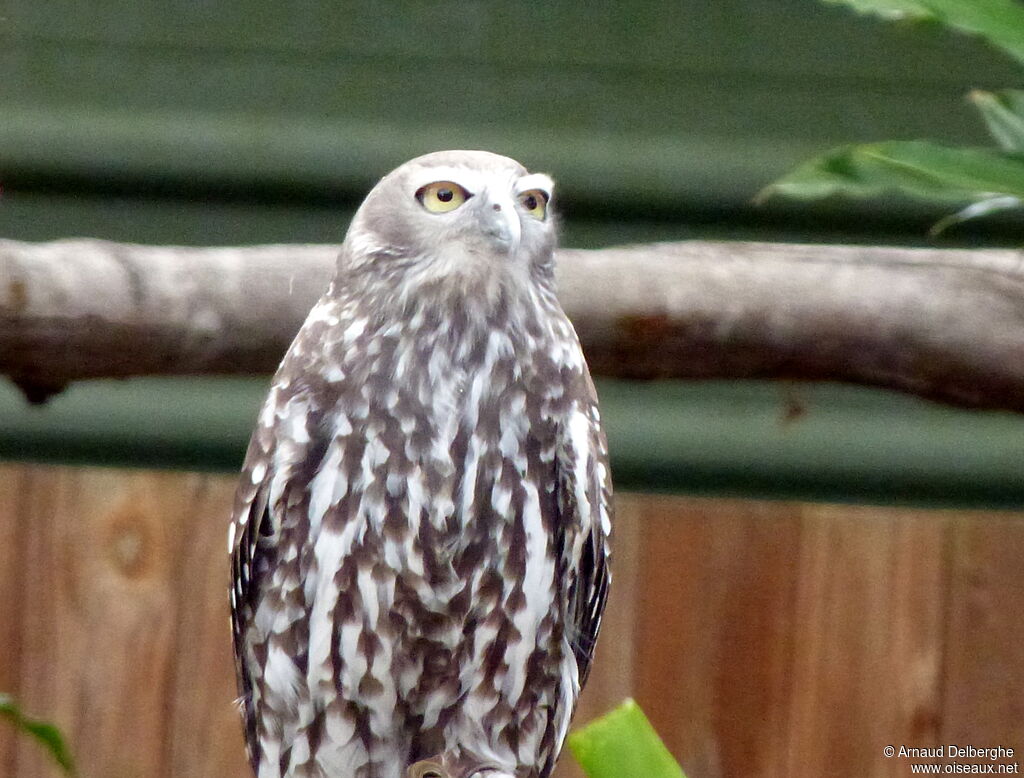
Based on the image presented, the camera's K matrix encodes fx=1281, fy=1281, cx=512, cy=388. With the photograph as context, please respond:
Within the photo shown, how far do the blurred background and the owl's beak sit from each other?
992 mm

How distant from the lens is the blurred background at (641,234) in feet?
8.53

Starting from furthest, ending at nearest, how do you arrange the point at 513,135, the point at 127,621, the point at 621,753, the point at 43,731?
the point at 513,135 → the point at 127,621 → the point at 43,731 → the point at 621,753

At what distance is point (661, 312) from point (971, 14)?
2.02 feet

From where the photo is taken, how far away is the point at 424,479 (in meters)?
1.74

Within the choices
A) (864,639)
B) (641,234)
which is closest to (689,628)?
(864,639)

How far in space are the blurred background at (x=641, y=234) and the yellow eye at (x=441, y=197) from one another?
1.01 meters

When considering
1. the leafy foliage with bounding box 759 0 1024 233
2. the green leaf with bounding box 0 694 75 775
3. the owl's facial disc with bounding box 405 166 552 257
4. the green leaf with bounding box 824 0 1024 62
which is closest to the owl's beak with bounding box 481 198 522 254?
the owl's facial disc with bounding box 405 166 552 257

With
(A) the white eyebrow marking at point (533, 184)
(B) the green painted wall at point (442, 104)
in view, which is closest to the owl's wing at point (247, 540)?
(A) the white eyebrow marking at point (533, 184)

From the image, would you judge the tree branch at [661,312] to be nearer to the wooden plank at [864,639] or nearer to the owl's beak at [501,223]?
the owl's beak at [501,223]

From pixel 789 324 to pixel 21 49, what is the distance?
1778mm

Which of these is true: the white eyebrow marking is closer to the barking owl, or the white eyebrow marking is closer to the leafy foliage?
the barking owl

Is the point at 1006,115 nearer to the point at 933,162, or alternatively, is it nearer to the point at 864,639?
the point at 933,162

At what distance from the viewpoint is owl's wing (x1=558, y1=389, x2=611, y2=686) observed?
1.79 metres

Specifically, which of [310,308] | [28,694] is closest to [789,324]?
[310,308]
